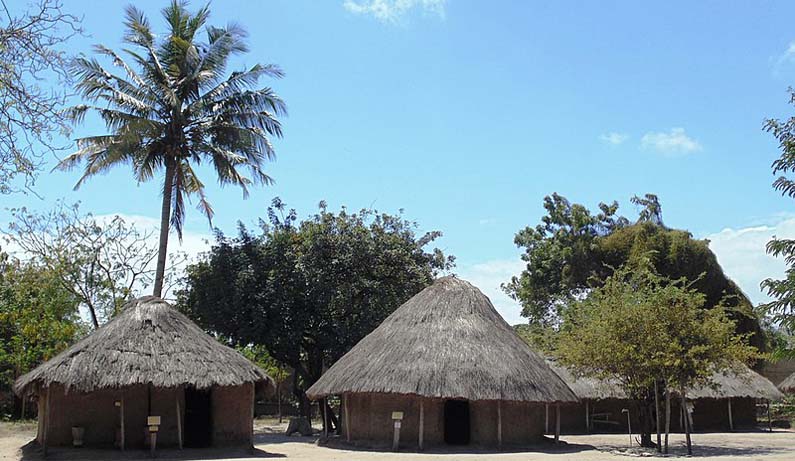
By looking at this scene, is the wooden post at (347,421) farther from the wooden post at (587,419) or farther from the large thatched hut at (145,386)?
the wooden post at (587,419)

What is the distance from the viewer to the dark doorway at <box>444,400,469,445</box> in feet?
70.9

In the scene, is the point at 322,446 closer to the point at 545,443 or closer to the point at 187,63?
the point at 545,443

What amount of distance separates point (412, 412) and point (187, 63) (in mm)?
13100

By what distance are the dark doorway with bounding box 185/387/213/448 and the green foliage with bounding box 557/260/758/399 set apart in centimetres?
958

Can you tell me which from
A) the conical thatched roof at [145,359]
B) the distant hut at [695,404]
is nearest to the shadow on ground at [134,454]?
the conical thatched roof at [145,359]

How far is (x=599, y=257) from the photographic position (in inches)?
1441

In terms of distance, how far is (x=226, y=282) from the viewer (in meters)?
26.6

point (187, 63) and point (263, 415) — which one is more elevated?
point (187, 63)

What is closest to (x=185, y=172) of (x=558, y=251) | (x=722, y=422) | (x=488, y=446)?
(x=488, y=446)

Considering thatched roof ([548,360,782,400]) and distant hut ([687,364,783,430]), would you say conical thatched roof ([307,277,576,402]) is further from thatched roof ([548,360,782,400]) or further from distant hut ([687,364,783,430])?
distant hut ([687,364,783,430])

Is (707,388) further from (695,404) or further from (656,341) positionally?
(656,341)

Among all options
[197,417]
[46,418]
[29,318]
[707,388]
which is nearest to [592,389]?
[707,388]

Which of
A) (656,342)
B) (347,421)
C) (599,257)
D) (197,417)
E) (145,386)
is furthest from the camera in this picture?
(599,257)

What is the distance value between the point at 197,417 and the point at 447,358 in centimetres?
649
